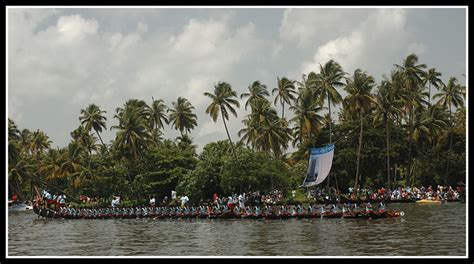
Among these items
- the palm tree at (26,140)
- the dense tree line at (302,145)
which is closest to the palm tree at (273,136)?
the dense tree line at (302,145)

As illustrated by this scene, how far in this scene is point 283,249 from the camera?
93.3 feet

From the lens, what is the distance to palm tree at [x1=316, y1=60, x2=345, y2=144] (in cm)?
6950

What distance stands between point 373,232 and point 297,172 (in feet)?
135

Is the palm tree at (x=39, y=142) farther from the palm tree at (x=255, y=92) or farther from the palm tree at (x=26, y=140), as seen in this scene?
the palm tree at (x=255, y=92)

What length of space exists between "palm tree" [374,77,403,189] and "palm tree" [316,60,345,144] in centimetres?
521

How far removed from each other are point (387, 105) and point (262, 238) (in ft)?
140

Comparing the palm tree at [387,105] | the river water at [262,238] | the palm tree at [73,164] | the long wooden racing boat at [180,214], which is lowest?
the river water at [262,238]

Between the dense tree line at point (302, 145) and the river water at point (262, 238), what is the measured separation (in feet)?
72.6

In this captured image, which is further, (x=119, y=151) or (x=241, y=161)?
(x=119, y=151)

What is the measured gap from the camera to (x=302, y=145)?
78.2m

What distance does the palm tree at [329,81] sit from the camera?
69500 mm
